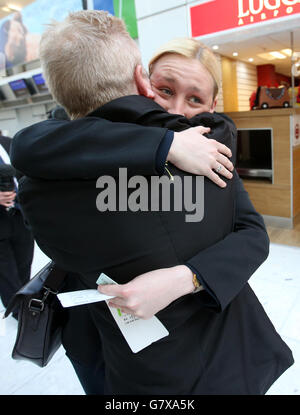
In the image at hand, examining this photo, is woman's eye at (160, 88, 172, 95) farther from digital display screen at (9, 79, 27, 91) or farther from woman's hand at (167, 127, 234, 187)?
digital display screen at (9, 79, 27, 91)

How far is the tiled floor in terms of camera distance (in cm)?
201

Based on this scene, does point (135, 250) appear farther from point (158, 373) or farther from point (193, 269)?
point (158, 373)

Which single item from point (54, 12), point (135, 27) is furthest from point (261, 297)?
point (54, 12)

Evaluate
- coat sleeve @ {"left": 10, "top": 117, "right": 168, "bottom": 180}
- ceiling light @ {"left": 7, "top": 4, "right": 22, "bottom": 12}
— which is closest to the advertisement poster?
ceiling light @ {"left": 7, "top": 4, "right": 22, "bottom": 12}

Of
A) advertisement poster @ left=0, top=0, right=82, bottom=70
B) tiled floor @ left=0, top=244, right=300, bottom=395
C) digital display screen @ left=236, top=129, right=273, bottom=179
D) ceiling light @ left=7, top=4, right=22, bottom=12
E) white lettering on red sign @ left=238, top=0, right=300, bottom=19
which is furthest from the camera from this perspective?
ceiling light @ left=7, top=4, right=22, bottom=12

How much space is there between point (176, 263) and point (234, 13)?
4164 millimetres

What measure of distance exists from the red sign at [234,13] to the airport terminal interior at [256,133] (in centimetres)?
1

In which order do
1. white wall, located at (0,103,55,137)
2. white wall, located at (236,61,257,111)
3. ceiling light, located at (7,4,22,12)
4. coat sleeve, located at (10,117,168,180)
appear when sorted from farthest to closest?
1. white wall, located at (0,103,55,137)
2. ceiling light, located at (7,4,22,12)
3. white wall, located at (236,61,257,111)
4. coat sleeve, located at (10,117,168,180)

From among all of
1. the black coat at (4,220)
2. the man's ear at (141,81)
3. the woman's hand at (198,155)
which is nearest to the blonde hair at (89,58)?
the man's ear at (141,81)

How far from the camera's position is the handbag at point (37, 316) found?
999mm

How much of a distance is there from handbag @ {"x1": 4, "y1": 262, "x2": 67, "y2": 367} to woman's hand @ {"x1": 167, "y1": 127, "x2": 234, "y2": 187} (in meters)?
0.58

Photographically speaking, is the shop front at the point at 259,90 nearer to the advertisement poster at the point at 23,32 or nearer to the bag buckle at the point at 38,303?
the advertisement poster at the point at 23,32

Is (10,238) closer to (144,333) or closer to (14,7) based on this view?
(144,333)

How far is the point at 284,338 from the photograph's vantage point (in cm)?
229
